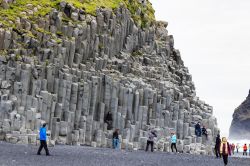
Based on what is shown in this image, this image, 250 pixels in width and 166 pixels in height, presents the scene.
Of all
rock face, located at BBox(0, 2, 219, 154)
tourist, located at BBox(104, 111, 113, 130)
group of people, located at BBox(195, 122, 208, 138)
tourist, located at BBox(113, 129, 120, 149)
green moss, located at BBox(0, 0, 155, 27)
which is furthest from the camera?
group of people, located at BBox(195, 122, 208, 138)

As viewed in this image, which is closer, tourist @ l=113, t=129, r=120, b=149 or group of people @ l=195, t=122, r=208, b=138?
tourist @ l=113, t=129, r=120, b=149

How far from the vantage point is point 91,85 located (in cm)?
6806

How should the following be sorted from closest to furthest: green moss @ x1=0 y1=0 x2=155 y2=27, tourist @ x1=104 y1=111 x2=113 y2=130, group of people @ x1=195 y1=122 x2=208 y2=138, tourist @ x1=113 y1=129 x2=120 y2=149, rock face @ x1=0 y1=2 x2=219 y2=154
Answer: rock face @ x1=0 y1=2 x2=219 y2=154
tourist @ x1=113 y1=129 x2=120 y2=149
green moss @ x1=0 y1=0 x2=155 y2=27
tourist @ x1=104 y1=111 x2=113 y2=130
group of people @ x1=195 y1=122 x2=208 y2=138

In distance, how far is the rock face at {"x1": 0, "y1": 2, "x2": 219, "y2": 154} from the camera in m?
60.9

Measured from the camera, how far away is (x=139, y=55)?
272 ft

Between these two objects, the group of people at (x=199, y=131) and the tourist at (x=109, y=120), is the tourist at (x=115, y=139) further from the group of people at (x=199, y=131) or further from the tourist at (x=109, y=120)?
the group of people at (x=199, y=131)

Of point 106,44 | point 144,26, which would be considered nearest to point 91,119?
point 106,44

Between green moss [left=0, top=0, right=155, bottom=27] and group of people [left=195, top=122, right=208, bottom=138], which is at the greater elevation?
green moss [left=0, top=0, right=155, bottom=27]

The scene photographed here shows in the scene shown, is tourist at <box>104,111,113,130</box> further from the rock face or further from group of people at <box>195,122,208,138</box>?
group of people at <box>195,122,208,138</box>

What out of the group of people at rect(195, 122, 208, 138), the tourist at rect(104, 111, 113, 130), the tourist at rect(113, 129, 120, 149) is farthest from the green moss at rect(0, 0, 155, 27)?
the group of people at rect(195, 122, 208, 138)

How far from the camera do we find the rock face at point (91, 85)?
200 feet

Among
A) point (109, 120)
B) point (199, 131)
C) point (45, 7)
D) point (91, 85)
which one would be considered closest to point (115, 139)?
point (109, 120)

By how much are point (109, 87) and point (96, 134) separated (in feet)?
19.7

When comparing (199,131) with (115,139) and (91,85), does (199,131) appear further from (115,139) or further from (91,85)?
(91,85)
